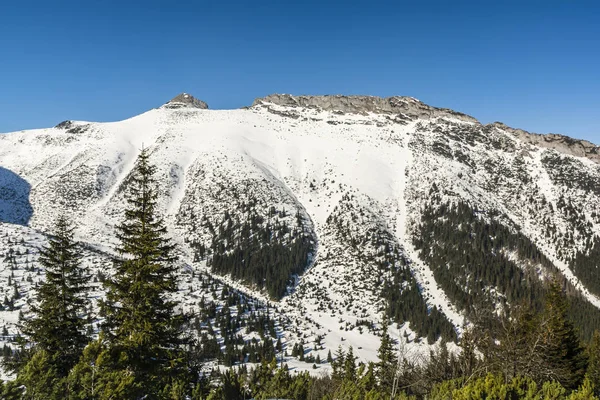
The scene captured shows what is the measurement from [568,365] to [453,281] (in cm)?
8135

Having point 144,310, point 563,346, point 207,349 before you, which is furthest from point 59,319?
point 207,349

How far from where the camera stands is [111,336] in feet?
50.3

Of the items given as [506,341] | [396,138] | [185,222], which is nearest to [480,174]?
[396,138]

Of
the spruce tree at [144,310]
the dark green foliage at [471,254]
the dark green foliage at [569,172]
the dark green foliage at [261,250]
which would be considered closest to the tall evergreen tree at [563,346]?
the spruce tree at [144,310]

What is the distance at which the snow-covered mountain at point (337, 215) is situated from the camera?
9225 centimetres

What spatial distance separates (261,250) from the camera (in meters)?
118

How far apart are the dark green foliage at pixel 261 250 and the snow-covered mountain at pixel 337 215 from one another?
1.70 ft

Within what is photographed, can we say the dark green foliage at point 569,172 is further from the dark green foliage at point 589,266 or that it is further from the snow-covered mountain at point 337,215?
the dark green foliage at point 589,266

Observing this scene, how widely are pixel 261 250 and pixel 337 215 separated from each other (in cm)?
3405

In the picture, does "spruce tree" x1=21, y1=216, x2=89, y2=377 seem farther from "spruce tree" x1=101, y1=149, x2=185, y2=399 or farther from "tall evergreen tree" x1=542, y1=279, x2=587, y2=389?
"tall evergreen tree" x1=542, y1=279, x2=587, y2=389

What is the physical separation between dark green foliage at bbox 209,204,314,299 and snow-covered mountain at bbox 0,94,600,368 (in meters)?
0.52

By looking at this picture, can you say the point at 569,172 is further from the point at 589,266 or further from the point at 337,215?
the point at 337,215

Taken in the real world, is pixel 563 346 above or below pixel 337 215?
below

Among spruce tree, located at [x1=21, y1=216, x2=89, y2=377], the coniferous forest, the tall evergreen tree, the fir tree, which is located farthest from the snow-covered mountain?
spruce tree, located at [x1=21, y1=216, x2=89, y2=377]
